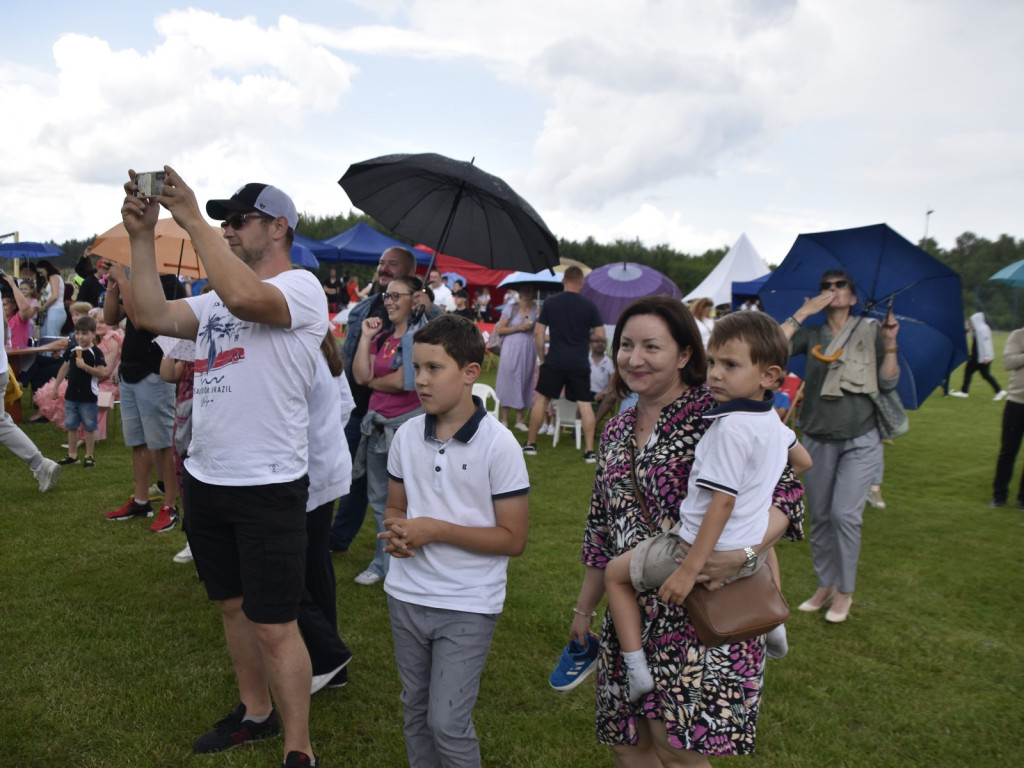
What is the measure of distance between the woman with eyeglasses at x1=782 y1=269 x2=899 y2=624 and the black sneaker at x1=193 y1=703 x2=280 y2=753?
3378 millimetres

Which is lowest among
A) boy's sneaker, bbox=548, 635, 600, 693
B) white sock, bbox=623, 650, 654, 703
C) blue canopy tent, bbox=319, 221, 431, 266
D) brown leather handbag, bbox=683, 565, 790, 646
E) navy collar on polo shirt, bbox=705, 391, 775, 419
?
boy's sneaker, bbox=548, 635, 600, 693

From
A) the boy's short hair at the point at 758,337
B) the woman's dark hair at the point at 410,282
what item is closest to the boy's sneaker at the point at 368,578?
the woman's dark hair at the point at 410,282

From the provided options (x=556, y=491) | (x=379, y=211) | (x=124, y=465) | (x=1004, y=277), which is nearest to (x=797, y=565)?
(x=556, y=491)

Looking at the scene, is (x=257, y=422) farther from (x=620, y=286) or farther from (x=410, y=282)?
(x=620, y=286)

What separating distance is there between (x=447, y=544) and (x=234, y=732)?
1.54 meters

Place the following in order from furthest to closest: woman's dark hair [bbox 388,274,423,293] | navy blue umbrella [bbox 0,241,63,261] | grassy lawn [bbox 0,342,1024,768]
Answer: navy blue umbrella [bbox 0,241,63,261], woman's dark hair [bbox 388,274,423,293], grassy lawn [bbox 0,342,1024,768]

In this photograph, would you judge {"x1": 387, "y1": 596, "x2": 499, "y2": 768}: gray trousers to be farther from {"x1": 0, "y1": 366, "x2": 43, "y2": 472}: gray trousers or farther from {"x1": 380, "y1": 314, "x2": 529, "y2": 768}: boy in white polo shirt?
{"x1": 0, "y1": 366, "x2": 43, "y2": 472}: gray trousers

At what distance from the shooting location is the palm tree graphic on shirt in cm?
266

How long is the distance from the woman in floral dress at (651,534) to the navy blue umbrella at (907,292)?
2802 mm

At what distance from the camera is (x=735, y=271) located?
52.7 feet

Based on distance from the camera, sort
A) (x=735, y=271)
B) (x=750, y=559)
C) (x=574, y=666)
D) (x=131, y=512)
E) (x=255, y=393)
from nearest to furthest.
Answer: (x=750, y=559)
(x=574, y=666)
(x=255, y=393)
(x=131, y=512)
(x=735, y=271)

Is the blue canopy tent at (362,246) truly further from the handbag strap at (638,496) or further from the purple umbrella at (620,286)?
the handbag strap at (638,496)

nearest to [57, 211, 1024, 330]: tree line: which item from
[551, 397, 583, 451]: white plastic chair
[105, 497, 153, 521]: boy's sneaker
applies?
[551, 397, 583, 451]: white plastic chair

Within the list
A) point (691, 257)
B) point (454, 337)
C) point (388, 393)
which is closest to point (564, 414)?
point (388, 393)
